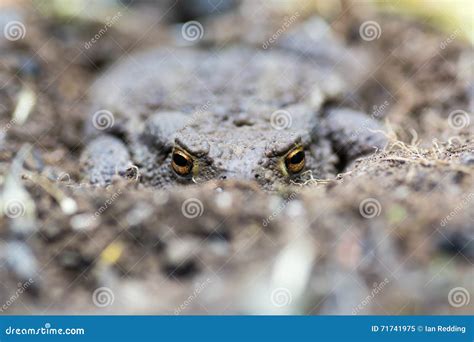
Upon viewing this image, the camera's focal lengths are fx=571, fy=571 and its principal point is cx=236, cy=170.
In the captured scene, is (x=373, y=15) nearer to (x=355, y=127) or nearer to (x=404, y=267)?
(x=355, y=127)

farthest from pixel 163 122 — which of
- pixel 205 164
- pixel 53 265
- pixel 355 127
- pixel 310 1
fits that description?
pixel 310 1

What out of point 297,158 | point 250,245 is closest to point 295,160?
point 297,158

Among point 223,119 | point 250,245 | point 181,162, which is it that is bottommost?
point 181,162

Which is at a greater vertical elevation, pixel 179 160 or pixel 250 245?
pixel 250 245

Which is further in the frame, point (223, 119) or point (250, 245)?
point (223, 119)

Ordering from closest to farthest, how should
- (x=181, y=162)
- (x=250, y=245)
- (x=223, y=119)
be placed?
(x=250, y=245), (x=181, y=162), (x=223, y=119)

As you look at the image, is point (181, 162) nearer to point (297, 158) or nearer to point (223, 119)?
point (223, 119)

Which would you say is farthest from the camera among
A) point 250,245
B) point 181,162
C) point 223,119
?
point 223,119
